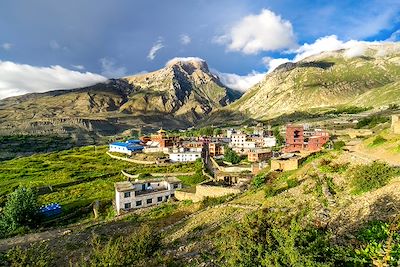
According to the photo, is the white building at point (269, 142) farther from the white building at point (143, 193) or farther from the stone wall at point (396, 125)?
the stone wall at point (396, 125)

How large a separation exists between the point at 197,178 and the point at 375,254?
179 feet

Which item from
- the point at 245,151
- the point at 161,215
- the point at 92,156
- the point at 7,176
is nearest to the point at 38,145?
the point at 92,156

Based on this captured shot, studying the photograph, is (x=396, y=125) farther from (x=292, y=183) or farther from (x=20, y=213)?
(x=20, y=213)

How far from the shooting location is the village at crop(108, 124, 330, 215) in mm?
40078

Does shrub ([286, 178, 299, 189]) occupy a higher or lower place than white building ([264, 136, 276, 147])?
higher

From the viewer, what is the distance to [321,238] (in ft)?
34.2

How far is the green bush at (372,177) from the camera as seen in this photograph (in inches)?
750

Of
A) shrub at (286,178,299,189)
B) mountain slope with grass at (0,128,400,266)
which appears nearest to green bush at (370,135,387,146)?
mountain slope with grass at (0,128,400,266)

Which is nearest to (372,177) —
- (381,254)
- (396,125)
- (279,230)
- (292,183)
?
(292,183)

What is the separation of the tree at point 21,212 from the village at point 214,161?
10482 millimetres

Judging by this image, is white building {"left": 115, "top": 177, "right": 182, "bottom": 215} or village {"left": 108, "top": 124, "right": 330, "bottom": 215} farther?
white building {"left": 115, "top": 177, "right": 182, "bottom": 215}

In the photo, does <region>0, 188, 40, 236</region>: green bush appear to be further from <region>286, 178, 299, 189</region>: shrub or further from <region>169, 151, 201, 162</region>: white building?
<region>169, 151, 201, 162</region>: white building

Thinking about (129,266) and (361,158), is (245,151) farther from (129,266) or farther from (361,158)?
(129,266)

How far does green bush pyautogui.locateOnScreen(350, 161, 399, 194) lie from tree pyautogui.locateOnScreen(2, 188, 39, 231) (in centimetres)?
3856
